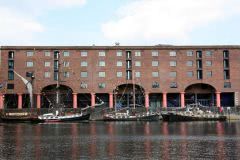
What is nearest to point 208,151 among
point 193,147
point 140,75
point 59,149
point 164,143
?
point 193,147

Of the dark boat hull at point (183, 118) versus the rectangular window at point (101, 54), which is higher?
the rectangular window at point (101, 54)

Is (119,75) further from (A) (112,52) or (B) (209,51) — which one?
(B) (209,51)

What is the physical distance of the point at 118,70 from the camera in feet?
413

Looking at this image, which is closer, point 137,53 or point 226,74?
point 137,53

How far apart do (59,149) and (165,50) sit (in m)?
85.8

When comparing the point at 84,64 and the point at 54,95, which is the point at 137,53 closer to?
the point at 84,64

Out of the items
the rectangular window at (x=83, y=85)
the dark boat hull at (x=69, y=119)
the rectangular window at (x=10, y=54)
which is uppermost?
the rectangular window at (x=10, y=54)

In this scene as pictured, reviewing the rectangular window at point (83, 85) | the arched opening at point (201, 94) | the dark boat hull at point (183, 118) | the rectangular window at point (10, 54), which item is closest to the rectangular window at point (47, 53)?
the rectangular window at point (10, 54)

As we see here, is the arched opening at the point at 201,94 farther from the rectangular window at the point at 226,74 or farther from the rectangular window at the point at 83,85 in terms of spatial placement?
the rectangular window at the point at 83,85

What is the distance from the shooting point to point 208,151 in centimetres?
4181

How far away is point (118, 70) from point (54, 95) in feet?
60.5

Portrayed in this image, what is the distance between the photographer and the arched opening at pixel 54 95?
12431cm

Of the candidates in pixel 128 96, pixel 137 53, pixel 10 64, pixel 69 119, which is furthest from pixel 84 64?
pixel 10 64

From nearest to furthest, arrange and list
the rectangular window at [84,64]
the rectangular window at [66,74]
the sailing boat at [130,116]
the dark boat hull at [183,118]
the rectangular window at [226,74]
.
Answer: the dark boat hull at [183,118], the sailing boat at [130,116], the rectangular window at [66,74], the rectangular window at [84,64], the rectangular window at [226,74]
